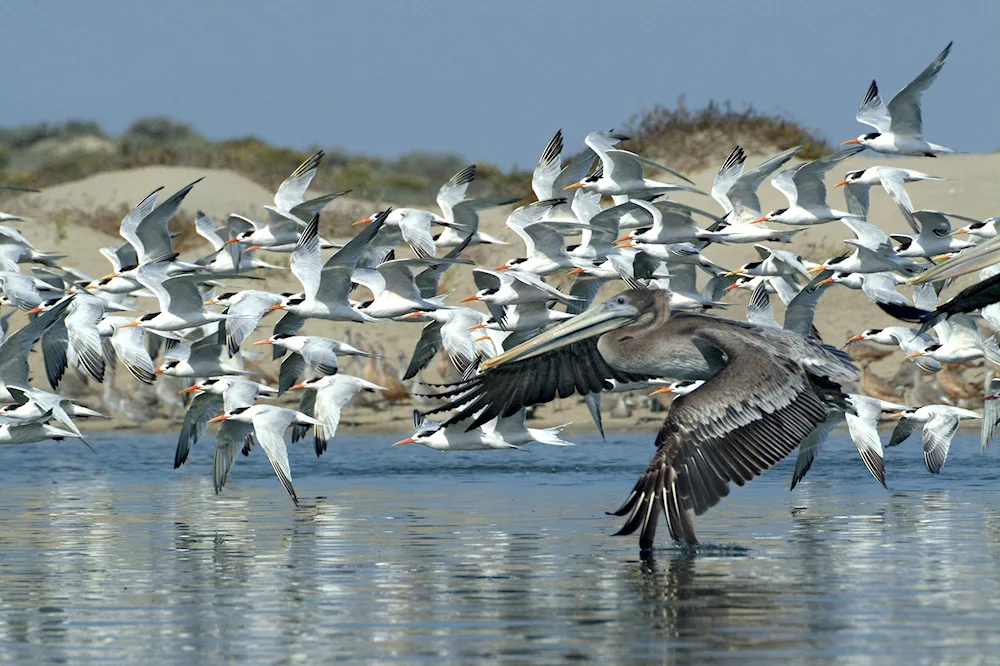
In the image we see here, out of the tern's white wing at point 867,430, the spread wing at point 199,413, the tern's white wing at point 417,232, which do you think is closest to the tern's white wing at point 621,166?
the tern's white wing at point 417,232

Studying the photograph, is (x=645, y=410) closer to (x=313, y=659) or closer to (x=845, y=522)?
(x=845, y=522)

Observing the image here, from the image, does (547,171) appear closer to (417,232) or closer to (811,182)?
(417,232)

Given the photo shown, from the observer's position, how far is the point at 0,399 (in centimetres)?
1773

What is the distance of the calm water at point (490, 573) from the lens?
808 cm

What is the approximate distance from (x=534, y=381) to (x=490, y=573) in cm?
175

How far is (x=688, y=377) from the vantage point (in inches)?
464

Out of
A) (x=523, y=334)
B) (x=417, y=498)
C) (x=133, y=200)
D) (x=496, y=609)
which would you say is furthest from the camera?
(x=133, y=200)

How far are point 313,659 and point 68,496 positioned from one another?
9.47 meters

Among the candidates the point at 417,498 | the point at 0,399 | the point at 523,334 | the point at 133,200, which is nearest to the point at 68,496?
the point at 0,399

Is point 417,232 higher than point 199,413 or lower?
higher

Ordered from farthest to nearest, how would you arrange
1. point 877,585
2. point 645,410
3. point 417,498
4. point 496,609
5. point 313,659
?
point 645,410
point 417,498
point 877,585
point 496,609
point 313,659

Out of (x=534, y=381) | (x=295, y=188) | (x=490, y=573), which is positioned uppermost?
(x=295, y=188)

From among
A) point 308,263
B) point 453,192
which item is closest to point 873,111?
point 453,192

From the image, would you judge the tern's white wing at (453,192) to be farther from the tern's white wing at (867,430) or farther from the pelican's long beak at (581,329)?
the pelican's long beak at (581,329)
